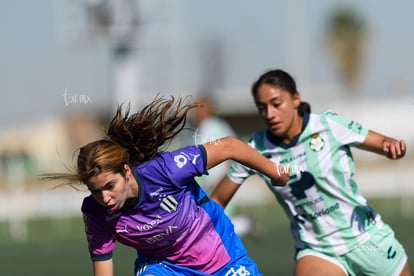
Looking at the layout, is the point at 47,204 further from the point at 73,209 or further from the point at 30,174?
the point at 30,174

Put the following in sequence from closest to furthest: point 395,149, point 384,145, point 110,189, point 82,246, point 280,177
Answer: point 110,189 < point 280,177 < point 395,149 < point 384,145 < point 82,246

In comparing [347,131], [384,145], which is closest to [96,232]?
[347,131]

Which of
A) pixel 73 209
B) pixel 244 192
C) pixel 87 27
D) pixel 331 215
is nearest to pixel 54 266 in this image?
pixel 331 215

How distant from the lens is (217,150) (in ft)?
19.2

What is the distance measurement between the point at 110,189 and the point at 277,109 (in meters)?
1.56

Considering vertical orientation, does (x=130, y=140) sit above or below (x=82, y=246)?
→ above

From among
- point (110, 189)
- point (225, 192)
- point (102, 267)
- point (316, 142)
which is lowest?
point (102, 267)

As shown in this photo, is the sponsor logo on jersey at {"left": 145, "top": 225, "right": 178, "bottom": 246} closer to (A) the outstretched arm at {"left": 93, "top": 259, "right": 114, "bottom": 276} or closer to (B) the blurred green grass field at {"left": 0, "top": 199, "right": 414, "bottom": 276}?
(A) the outstretched arm at {"left": 93, "top": 259, "right": 114, "bottom": 276}

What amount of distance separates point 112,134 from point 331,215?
5.54 feet

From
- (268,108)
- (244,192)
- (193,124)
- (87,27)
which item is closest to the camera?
(268,108)

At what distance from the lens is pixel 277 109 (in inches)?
262

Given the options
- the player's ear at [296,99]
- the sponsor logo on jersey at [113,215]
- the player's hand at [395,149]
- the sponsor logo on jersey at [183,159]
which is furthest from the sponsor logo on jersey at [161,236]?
the player's hand at [395,149]

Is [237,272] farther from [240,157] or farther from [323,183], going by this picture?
[323,183]

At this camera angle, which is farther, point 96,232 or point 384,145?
point 384,145
